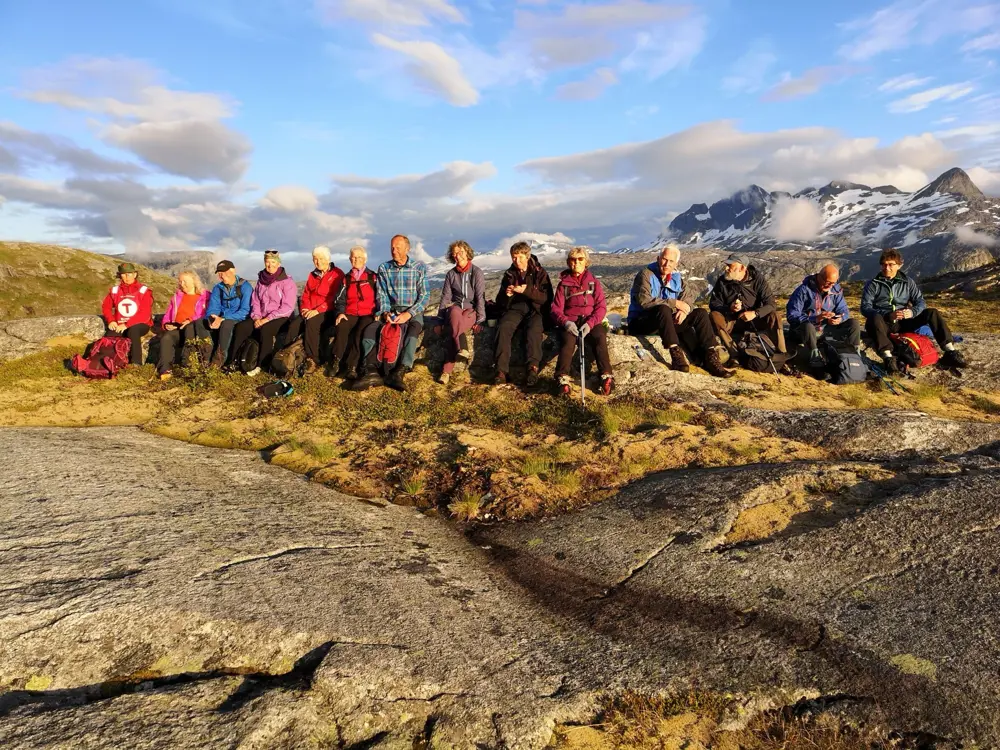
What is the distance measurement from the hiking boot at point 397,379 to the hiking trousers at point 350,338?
42.7 inches

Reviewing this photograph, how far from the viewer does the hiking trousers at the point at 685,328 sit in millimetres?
12969

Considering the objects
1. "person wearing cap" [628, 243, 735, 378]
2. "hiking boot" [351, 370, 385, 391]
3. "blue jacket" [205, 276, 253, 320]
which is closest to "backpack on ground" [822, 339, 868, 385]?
"person wearing cap" [628, 243, 735, 378]

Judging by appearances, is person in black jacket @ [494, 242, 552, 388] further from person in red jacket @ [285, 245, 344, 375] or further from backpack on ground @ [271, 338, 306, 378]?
backpack on ground @ [271, 338, 306, 378]

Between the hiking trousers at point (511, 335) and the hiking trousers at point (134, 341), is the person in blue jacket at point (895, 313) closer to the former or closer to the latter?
the hiking trousers at point (511, 335)

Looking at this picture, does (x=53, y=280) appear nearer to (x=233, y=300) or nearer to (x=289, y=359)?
(x=233, y=300)

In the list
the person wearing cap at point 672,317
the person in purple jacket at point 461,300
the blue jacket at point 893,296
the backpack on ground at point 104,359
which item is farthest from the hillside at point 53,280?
the blue jacket at point 893,296

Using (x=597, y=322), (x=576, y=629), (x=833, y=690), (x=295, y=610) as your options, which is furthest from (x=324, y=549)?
(x=597, y=322)

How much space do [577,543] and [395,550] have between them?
215 centimetres

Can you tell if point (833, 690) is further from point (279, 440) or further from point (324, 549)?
point (279, 440)

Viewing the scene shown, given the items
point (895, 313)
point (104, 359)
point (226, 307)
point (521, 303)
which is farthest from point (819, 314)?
point (104, 359)

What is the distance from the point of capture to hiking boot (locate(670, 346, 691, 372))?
41.3 feet

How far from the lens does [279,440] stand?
1066 cm

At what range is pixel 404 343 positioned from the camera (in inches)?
529

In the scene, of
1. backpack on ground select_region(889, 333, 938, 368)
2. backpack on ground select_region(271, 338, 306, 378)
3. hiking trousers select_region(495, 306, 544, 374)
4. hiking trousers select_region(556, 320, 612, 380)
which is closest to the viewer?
hiking trousers select_region(556, 320, 612, 380)
